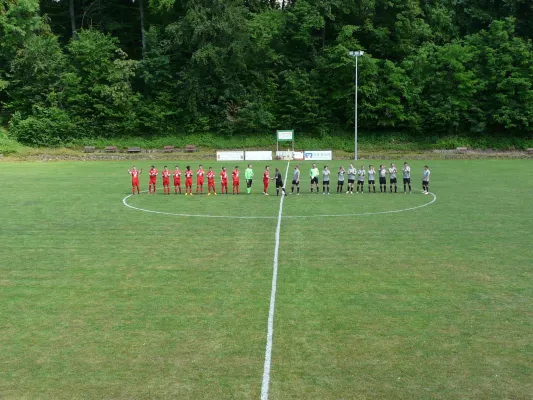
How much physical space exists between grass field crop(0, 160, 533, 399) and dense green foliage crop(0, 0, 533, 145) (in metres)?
41.5

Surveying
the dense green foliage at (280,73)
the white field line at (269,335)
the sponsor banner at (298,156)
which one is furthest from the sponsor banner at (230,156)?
the white field line at (269,335)

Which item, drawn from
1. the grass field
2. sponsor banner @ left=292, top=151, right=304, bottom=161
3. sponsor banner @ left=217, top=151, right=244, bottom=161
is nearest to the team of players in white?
the grass field

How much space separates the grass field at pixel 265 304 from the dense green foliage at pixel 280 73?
41.5 m

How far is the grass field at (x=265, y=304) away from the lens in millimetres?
8570

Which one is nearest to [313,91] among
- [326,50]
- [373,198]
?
[326,50]

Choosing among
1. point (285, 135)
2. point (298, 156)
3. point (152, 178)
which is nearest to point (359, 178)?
point (152, 178)

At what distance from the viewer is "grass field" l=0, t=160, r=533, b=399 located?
8.57 metres

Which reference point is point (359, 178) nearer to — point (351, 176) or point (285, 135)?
point (351, 176)

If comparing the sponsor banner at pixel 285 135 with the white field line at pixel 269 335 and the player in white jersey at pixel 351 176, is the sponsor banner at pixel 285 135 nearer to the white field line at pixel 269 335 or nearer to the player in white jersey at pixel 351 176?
the player in white jersey at pixel 351 176

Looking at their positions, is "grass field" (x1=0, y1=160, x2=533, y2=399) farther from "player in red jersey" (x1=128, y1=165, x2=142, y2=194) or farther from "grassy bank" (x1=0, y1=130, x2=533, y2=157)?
"grassy bank" (x1=0, y1=130, x2=533, y2=157)

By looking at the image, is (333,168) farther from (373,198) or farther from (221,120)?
(221,120)

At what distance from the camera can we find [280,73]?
67.1m

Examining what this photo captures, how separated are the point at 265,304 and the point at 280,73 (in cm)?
5765

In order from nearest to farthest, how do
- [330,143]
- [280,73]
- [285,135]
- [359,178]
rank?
[359,178] < [285,135] < [330,143] < [280,73]
